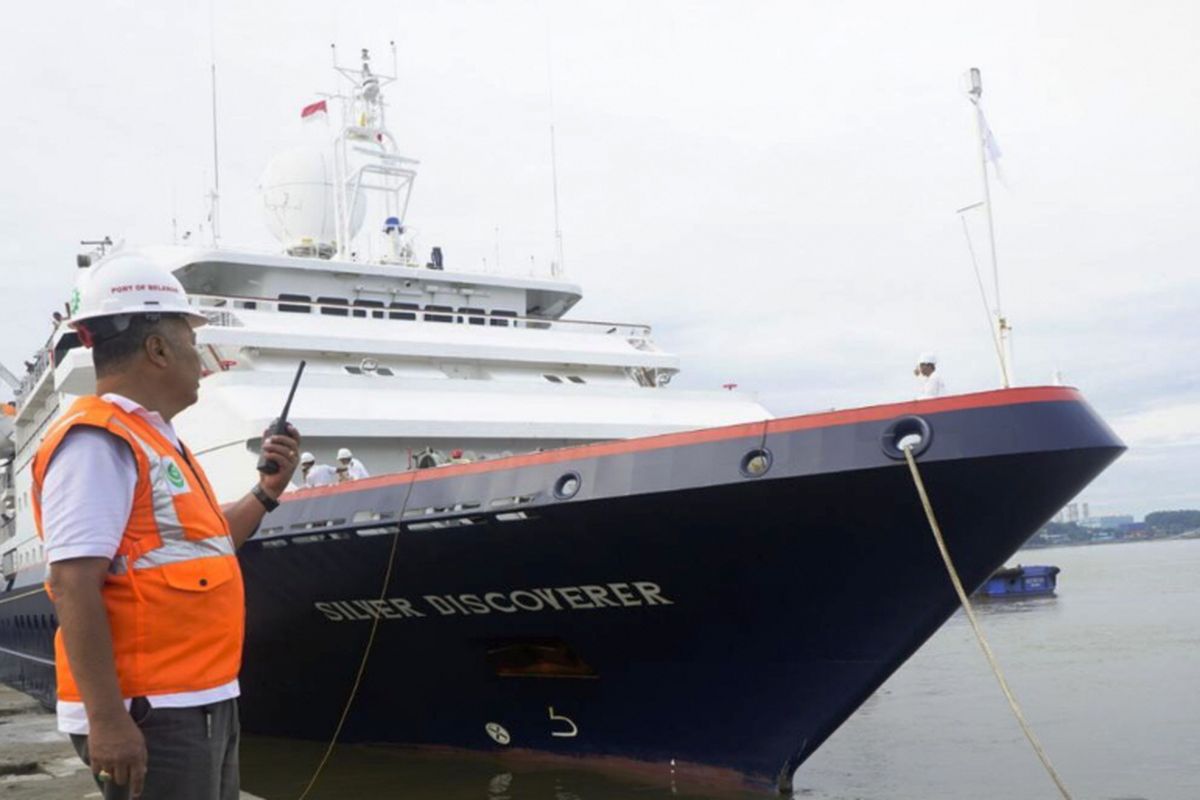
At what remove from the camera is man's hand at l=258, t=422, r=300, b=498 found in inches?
133

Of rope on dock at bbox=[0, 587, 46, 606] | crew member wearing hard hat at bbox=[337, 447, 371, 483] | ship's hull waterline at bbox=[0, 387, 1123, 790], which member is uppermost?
crew member wearing hard hat at bbox=[337, 447, 371, 483]

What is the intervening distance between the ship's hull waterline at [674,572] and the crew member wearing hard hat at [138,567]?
16.0 ft

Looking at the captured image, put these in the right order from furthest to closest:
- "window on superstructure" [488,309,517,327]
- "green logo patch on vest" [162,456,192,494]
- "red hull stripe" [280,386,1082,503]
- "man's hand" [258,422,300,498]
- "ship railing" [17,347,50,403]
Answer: "ship railing" [17,347,50,403] < "window on superstructure" [488,309,517,327] < "red hull stripe" [280,386,1082,503] < "man's hand" [258,422,300,498] < "green logo patch on vest" [162,456,192,494]

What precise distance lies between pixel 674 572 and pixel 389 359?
19.4 ft

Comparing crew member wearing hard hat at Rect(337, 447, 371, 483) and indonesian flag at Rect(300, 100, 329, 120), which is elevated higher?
indonesian flag at Rect(300, 100, 329, 120)

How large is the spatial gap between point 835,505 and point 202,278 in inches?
376

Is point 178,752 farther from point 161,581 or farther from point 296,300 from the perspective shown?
point 296,300

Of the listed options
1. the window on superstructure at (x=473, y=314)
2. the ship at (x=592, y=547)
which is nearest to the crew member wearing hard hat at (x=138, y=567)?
the ship at (x=592, y=547)

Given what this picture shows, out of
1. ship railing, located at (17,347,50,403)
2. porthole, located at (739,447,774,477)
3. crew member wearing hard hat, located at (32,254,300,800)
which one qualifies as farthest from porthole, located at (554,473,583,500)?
ship railing, located at (17,347,50,403)

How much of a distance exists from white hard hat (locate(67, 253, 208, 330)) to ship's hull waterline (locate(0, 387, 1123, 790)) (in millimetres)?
4859

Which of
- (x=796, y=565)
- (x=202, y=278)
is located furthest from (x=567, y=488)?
(x=202, y=278)

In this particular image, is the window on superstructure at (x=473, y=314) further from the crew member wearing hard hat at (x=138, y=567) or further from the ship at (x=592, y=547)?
the crew member wearing hard hat at (x=138, y=567)

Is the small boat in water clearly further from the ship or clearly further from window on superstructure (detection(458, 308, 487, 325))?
the ship

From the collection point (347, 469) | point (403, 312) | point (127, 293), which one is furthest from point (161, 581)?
point (403, 312)
